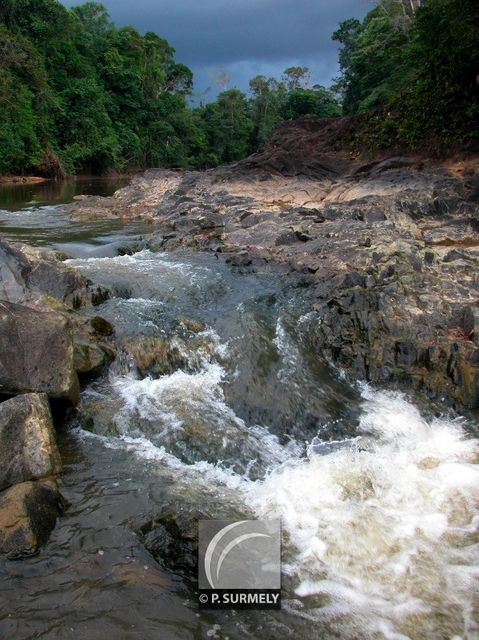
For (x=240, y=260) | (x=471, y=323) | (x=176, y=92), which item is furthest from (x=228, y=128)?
(x=471, y=323)

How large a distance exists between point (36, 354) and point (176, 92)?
60685 millimetres

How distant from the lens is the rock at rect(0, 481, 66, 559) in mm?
3402

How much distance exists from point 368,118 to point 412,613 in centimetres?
2374

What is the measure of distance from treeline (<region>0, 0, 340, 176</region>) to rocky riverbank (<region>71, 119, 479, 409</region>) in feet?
41.5

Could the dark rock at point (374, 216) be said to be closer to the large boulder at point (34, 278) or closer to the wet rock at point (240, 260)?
the wet rock at point (240, 260)

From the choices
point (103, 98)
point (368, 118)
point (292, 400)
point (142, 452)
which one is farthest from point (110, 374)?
point (103, 98)

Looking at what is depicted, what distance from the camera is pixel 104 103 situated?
1732 inches

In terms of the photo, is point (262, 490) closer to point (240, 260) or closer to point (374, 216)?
point (240, 260)

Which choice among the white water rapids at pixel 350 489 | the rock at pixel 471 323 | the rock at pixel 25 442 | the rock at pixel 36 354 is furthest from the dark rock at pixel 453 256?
the rock at pixel 25 442

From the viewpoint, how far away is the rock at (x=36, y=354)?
181 inches

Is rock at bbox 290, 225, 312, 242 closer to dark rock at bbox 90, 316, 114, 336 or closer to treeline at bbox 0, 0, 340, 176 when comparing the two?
dark rock at bbox 90, 316, 114, 336

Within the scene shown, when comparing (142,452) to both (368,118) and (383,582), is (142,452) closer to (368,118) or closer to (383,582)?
(383,582)

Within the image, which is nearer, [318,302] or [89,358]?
[89,358]

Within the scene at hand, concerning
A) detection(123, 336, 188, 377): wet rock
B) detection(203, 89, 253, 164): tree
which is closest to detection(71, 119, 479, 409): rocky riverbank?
detection(123, 336, 188, 377): wet rock
